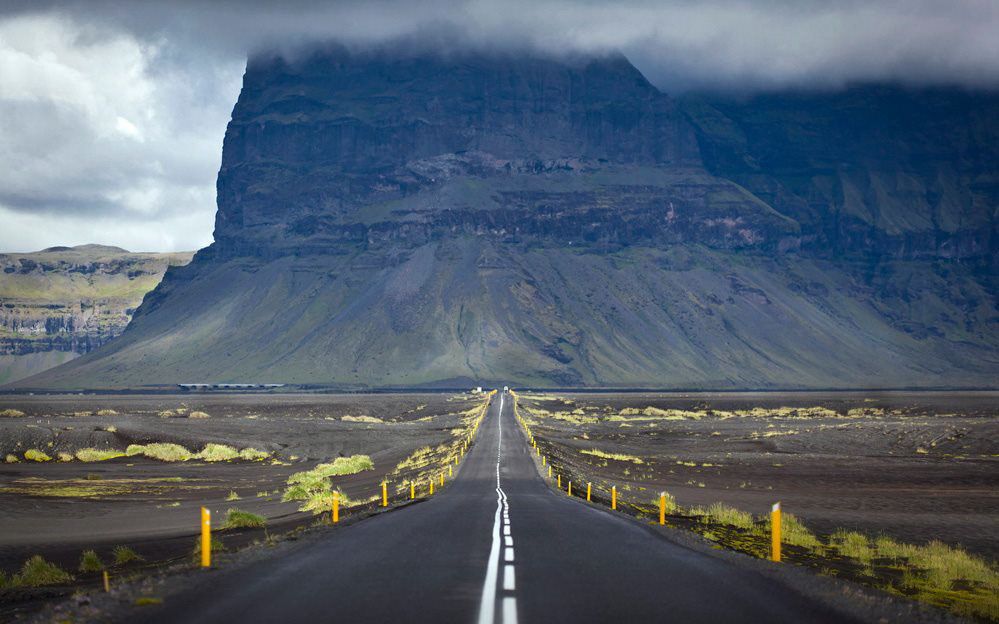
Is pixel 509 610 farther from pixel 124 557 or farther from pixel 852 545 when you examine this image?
pixel 852 545

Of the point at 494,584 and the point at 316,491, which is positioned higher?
the point at 494,584

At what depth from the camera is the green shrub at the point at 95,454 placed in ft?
175

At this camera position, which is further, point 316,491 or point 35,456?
point 35,456

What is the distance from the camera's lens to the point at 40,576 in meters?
17.4

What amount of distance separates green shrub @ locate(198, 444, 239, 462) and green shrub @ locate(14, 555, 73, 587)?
38376 mm

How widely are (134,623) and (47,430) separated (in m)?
51.9

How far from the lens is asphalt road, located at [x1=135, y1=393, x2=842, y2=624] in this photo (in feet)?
37.2

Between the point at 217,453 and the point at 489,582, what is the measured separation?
153 feet

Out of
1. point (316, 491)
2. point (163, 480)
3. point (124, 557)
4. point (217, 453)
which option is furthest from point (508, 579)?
point (217, 453)

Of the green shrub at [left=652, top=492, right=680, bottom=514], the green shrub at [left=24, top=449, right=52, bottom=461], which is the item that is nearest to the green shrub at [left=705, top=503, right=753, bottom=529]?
the green shrub at [left=652, top=492, right=680, bottom=514]

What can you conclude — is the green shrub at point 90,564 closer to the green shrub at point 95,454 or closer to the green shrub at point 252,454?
the green shrub at point 95,454

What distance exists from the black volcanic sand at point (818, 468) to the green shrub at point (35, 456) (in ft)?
83.9

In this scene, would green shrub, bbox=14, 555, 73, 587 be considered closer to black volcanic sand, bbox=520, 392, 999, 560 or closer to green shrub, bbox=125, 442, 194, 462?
black volcanic sand, bbox=520, 392, 999, 560

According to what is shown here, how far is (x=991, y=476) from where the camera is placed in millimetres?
45000
